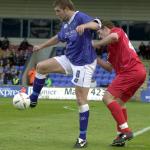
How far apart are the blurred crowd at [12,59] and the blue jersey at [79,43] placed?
20.8 metres

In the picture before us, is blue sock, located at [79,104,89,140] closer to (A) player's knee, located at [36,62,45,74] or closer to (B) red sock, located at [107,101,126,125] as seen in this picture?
(B) red sock, located at [107,101,126,125]

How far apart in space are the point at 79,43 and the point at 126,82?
1.00 m

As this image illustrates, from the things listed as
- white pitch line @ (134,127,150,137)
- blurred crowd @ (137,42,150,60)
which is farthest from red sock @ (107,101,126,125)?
blurred crowd @ (137,42,150,60)

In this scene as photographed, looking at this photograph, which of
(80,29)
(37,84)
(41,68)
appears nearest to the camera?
(80,29)

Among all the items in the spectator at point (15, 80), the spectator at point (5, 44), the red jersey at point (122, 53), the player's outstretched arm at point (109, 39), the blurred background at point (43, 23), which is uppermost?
the player's outstretched arm at point (109, 39)

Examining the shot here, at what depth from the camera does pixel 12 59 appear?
3300 centimetres

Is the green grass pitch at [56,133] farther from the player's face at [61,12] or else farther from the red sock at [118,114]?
the player's face at [61,12]

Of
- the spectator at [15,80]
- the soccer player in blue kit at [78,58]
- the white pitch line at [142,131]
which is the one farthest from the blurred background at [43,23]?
the soccer player in blue kit at [78,58]

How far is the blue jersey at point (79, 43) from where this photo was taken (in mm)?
9500

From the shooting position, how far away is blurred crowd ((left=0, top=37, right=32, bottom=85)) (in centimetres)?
3084

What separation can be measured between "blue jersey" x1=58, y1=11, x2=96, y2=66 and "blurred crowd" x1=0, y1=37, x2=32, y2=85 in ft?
68.3

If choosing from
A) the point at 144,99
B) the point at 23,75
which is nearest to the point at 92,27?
the point at 144,99

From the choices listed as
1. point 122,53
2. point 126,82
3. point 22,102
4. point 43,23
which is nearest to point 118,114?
point 126,82

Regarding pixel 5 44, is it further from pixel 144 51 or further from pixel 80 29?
pixel 80 29
